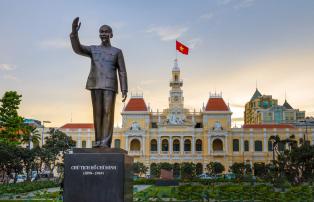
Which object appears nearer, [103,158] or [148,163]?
[103,158]

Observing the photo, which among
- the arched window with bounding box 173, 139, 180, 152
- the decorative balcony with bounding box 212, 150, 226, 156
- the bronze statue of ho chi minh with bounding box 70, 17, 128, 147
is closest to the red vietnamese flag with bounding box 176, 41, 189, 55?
the arched window with bounding box 173, 139, 180, 152

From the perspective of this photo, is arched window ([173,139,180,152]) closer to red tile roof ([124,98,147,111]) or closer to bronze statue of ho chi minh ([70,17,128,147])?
red tile roof ([124,98,147,111])

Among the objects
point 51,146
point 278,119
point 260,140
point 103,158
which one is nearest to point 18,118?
point 51,146

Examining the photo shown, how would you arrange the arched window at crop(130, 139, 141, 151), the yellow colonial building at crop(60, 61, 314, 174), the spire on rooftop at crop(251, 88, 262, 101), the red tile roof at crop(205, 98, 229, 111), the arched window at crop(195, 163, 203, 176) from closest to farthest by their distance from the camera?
the arched window at crop(195, 163, 203, 176) < the yellow colonial building at crop(60, 61, 314, 174) < the arched window at crop(130, 139, 141, 151) < the red tile roof at crop(205, 98, 229, 111) < the spire on rooftop at crop(251, 88, 262, 101)

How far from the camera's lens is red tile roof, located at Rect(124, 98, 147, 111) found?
77.0 m

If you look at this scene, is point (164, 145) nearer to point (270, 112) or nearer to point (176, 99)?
point (176, 99)

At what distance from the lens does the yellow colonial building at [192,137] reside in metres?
72.8

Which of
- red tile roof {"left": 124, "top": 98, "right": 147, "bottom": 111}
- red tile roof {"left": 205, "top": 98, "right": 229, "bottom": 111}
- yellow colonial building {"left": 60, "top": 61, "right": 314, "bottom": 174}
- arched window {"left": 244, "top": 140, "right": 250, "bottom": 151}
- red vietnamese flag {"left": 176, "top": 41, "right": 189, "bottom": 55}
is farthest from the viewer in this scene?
red tile roof {"left": 124, "top": 98, "right": 147, "bottom": 111}

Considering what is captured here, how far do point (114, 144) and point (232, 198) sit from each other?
54.7 meters

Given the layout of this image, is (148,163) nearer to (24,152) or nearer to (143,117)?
(143,117)

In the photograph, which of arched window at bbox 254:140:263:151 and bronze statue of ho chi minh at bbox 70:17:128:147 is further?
arched window at bbox 254:140:263:151

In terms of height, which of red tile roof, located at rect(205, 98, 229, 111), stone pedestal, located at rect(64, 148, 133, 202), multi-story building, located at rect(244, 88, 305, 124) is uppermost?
multi-story building, located at rect(244, 88, 305, 124)

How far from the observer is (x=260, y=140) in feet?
243

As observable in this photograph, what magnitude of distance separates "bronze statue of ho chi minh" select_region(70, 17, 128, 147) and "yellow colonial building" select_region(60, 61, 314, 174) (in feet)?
209
